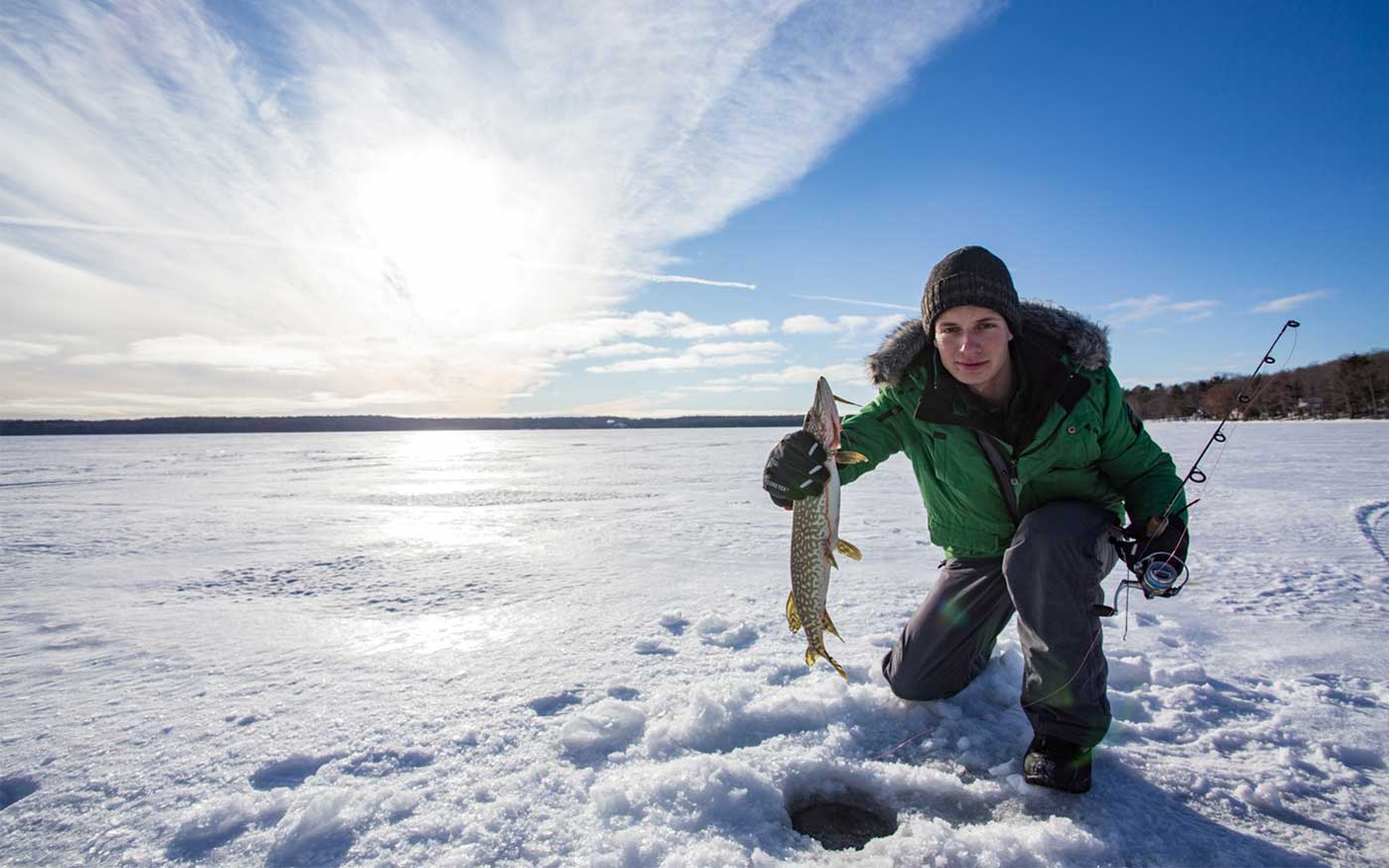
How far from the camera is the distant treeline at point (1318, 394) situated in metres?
50.0

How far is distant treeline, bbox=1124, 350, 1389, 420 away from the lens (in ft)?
164

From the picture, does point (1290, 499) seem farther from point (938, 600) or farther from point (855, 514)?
point (938, 600)

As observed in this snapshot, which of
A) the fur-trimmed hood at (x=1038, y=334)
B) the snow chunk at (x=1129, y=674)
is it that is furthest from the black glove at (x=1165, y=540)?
the snow chunk at (x=1129, y=674)

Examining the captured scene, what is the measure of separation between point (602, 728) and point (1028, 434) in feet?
6.69

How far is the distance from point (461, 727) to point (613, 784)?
2.63 feet

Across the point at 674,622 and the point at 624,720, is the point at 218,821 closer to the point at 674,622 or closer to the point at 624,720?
the point at 624,720

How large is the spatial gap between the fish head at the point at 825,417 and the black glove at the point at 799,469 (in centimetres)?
3

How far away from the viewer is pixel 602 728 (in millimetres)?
2545

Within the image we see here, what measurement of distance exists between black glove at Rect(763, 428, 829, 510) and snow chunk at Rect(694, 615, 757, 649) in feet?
4.60

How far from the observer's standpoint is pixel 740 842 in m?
1.91

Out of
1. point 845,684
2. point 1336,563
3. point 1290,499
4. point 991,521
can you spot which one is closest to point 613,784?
point 845,684

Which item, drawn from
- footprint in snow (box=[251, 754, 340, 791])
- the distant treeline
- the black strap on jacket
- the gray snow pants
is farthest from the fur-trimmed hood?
the distant treeline

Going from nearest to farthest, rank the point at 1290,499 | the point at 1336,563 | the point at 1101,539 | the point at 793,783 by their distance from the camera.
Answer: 1. the point at 793,783
2. the point at 1101,539
3. the point at 1336,563
4. the point at 1290,499

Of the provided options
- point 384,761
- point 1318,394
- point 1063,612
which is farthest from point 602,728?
point 1318,394
